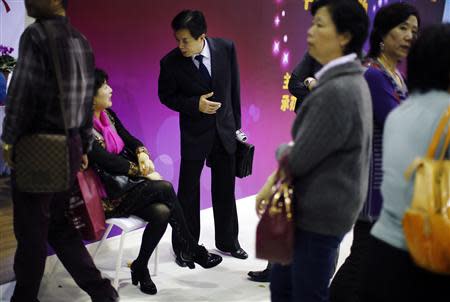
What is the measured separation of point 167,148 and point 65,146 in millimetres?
1974

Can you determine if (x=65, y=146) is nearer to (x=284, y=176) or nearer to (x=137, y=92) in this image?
(x=284, y=176)

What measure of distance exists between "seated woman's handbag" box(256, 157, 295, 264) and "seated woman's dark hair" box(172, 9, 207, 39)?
1817mm

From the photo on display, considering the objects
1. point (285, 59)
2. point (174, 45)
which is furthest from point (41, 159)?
point (285, 59)

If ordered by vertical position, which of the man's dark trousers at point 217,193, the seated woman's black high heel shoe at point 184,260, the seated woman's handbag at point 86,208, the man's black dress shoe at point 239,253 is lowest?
the man's black dress shoe at point 239,253

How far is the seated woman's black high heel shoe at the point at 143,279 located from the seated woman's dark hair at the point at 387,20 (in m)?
1.69

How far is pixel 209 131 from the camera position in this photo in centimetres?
399

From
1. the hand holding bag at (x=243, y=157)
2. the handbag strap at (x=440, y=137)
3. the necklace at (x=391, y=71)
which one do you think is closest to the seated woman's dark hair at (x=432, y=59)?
the handbag strap at (x=440, y=137)

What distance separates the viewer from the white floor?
134 inches

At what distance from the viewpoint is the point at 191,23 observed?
3703 millimetres

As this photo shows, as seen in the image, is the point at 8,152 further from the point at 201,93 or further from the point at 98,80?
the point at 201,93

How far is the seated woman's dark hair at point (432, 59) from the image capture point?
175 centimetres

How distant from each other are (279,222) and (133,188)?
146cm

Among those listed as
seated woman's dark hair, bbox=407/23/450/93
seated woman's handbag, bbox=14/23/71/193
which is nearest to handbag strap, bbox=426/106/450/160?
seated woman's dark hair, bbox=407/23/450/93

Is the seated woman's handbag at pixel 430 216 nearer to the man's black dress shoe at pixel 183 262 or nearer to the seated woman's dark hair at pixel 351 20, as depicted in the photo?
the seated woman's dark hair at pixel 351 20
